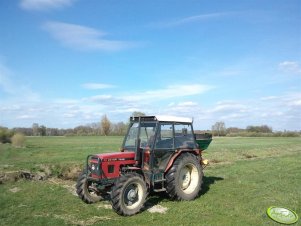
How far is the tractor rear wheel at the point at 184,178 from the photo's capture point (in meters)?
10.2

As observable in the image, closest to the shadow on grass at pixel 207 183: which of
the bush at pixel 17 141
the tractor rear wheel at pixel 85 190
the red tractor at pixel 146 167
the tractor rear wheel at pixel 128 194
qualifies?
the red tractor at pixel 146 167

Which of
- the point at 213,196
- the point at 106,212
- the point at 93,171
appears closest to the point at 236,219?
the point at 213,196

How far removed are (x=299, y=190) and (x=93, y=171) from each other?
272 inches

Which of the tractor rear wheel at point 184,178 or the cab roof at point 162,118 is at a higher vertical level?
the cab roof at point 162,118

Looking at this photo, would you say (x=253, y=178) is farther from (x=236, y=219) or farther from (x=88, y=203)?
(x=88, y=203)

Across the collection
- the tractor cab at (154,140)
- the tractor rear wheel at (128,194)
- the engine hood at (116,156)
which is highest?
the tractor cab at (154,140)

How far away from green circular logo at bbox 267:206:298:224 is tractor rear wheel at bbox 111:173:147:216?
3234mm

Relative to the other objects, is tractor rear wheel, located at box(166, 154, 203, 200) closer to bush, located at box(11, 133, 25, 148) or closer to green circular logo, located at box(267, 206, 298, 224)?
green circular logo, located at box(267, 206, 298, 224)

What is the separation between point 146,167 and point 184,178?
154 cm

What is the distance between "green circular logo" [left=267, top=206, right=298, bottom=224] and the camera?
8398 millimetres

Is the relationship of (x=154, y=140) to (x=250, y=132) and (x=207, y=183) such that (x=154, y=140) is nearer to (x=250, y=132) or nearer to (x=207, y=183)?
Result: (x=207, y=183)

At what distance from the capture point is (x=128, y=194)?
9.16 metres

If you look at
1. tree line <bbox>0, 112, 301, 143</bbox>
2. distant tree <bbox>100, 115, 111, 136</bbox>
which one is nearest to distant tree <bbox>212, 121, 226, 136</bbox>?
tree line <bbox>0, 112, 301, 143</bbox>

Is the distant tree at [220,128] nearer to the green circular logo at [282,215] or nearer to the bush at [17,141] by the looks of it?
the bush at [17,141]
